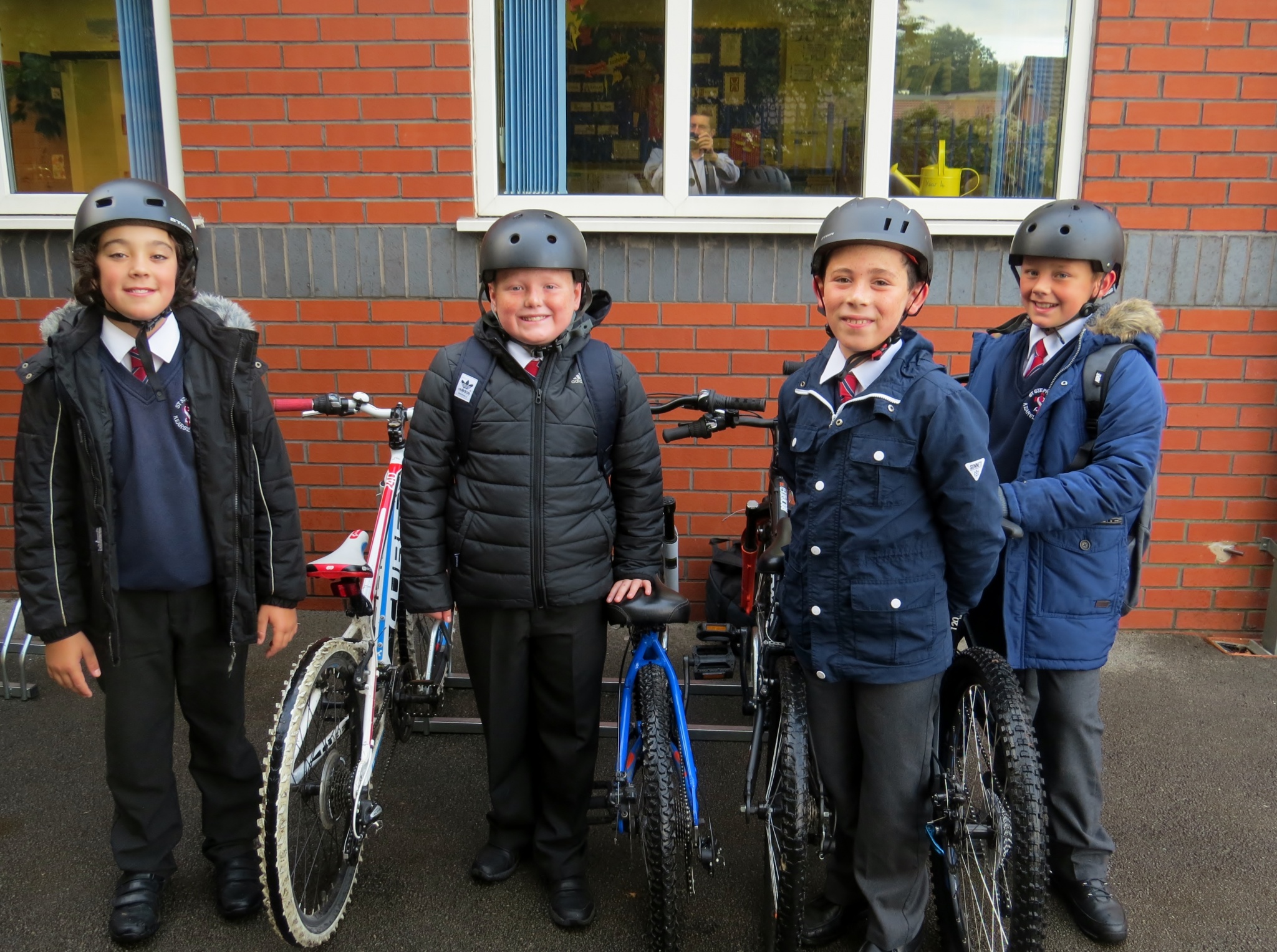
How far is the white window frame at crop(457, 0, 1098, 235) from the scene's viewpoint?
434cm

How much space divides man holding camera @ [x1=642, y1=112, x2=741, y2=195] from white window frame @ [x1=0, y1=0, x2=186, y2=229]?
2.18 meters

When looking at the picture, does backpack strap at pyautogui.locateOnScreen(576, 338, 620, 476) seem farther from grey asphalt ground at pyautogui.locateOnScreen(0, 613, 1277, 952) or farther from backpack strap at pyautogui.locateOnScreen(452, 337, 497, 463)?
grey asphalt ground at pyautogui.locateOnScreen(0, 613, 1277, 952)

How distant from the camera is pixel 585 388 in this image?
2.69m

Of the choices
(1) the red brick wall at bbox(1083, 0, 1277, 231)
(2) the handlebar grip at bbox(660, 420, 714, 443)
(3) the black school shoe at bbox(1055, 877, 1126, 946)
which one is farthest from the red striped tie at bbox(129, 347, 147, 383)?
(1) the red brick wall at bbox(1083, 0, 1277, 231)

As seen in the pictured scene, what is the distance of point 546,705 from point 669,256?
2.37 metres

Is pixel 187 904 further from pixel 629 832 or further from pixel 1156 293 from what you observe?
pixel 1156 293

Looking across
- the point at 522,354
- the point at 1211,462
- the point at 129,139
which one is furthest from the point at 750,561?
the point at 129,139

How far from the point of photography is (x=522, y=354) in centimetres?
267

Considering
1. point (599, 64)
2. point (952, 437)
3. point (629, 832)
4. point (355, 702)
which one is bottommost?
point (629, 832)

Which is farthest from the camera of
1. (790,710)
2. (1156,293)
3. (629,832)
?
(1156,293)

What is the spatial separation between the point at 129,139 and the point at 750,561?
357cm

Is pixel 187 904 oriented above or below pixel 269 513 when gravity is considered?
below

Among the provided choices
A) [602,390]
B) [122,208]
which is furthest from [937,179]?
[122,208]

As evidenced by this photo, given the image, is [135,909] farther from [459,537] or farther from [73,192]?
[73,192]
